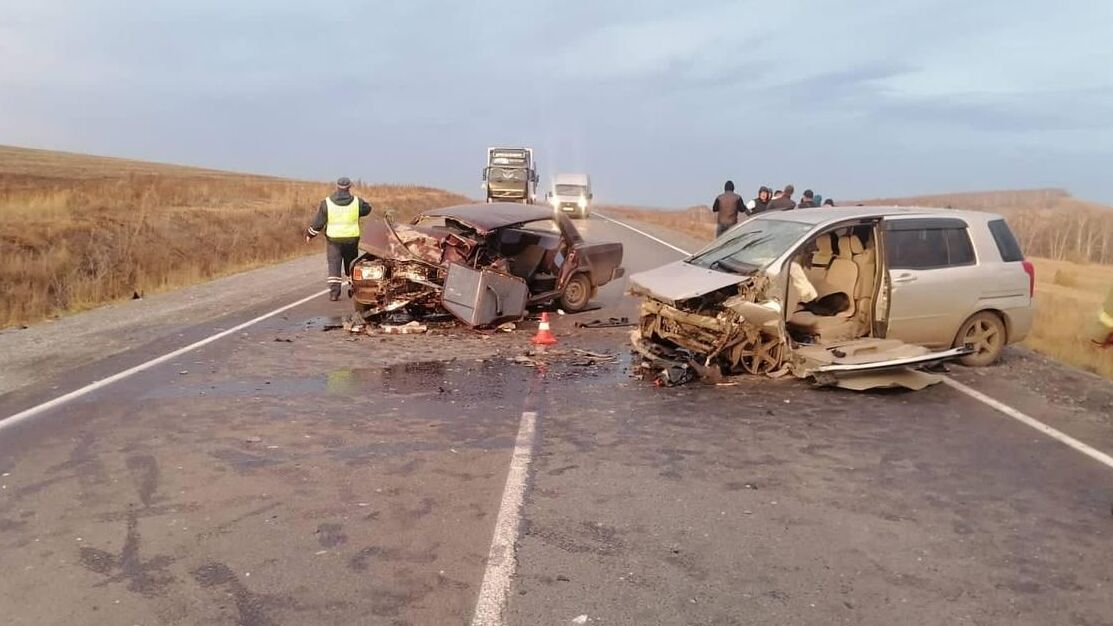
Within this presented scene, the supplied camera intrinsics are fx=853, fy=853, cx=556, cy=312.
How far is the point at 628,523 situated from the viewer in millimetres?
4578

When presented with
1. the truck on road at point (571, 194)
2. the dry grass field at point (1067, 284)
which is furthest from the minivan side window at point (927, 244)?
the truck on road at point (571, 194)

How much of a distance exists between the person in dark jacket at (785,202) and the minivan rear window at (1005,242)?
304 inches

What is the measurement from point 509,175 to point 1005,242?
3227 centimetres

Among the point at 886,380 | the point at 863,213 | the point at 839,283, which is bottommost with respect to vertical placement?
the point at 886,380

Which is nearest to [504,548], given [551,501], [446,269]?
[551,501]

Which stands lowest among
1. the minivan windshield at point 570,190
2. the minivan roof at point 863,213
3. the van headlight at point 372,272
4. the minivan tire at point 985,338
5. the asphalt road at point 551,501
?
the asphalt road at point 551,501

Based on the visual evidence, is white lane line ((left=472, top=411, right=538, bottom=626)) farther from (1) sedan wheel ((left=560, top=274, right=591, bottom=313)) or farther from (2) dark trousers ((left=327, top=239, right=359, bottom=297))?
(2) dark trousers ((left=327, top=239, right=359, bottom=297))

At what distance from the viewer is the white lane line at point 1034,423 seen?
5.94 meters

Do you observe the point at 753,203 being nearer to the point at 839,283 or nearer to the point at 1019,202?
the point at 839,283

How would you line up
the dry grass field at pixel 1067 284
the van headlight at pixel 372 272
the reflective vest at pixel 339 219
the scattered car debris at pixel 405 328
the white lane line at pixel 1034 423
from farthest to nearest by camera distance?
1. the reflective vest at pixel 339 219
2. the van headlight at pixel 372 272
3. the scattered car debris at pixel 405 328
4. the dry grass field at pixel 1067 284
5. the white lane line at pixel 1034 423

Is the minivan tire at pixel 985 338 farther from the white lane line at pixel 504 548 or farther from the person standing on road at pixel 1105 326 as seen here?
the white lane line at pixel 504 548

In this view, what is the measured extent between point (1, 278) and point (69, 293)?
3.43ft

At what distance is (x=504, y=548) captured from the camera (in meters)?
4.23

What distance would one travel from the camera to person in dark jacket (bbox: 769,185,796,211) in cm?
1684
